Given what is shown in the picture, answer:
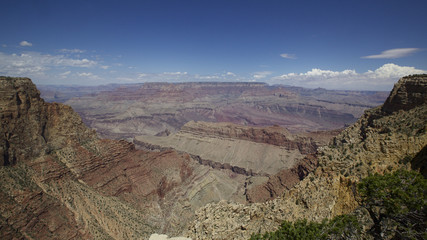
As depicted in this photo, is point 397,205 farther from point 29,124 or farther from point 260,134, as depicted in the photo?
point 260,134

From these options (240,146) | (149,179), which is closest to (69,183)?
(149,179)

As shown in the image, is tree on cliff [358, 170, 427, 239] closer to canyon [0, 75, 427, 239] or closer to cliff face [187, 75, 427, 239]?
cliff face [187, 75, 427, 239]

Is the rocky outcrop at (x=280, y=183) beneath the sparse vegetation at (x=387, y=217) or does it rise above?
beneath

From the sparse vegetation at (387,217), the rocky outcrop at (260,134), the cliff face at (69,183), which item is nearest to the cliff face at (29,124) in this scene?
the cliff face at (69,183)

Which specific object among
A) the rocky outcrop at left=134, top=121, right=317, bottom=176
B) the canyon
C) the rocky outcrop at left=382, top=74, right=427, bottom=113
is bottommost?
the rocky outcrop at left=134, top=121, right=317, bottom=176

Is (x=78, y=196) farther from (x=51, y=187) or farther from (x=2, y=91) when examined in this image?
(x=2, y=91)

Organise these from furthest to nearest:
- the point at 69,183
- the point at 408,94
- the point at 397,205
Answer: the point at 69,183, the point at 408,94, the point at 397,205

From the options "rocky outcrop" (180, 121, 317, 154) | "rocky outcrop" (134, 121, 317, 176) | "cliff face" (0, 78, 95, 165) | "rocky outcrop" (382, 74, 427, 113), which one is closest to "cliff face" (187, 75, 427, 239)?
"rocky outcrop" (382, 74, 427, 113)

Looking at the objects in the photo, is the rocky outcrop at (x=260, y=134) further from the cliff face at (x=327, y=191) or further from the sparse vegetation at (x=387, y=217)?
A: the sparse vegetation at (x=387, y=217)
